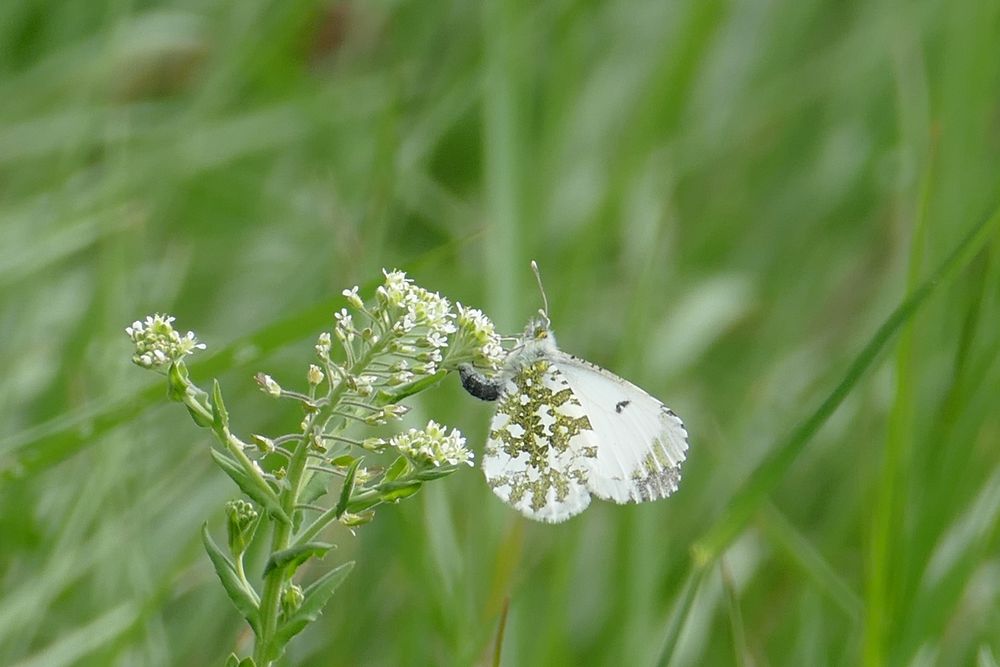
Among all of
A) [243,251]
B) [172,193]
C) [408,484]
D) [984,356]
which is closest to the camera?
[408,484]

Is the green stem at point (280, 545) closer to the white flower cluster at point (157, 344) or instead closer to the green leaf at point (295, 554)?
the green leaf at point (295, 554)

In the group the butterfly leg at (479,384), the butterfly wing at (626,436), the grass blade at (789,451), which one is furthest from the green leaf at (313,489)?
the butterfly wing at (626,436)

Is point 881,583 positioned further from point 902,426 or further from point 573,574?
point 573,574

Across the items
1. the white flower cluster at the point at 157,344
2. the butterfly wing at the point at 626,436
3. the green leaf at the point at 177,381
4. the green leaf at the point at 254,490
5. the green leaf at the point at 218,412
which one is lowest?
the butterfly wing at the point at 626,436

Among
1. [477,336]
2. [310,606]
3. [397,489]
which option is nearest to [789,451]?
[477,336]

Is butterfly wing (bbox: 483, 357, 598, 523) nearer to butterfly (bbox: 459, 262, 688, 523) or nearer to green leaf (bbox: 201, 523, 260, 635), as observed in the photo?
butterfly (bbox: 459, 262, 688, 523)

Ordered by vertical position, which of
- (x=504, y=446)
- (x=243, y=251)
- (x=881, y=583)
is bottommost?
(x=881, y=583)

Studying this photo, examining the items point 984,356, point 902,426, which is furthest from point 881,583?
point 984,356

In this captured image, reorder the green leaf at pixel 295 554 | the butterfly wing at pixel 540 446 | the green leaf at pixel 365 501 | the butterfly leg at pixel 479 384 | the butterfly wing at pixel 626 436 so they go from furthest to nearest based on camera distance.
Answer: the butterfly wing at pixel 626 436
the butterfly wing at pixel 540 446
the butterfly leg at pixel 479 384
the green leaf at pixel 365 501
the green leaf at pixel 295 554

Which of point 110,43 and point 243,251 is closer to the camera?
point 110,43
